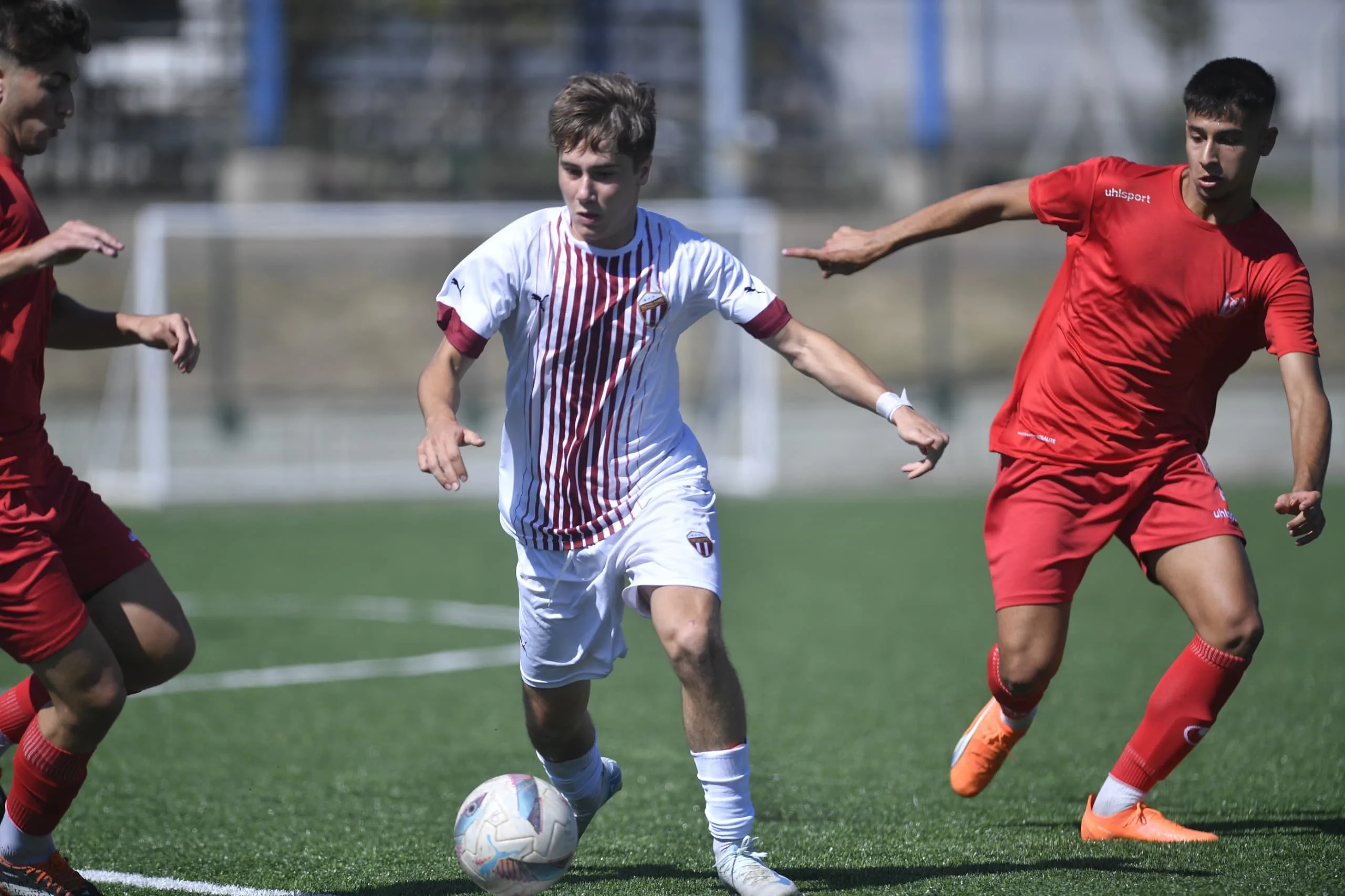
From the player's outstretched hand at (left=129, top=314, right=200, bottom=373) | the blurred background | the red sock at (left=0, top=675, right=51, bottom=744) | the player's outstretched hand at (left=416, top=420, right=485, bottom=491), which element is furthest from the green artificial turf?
the blurred background

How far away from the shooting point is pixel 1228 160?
416 centimetres

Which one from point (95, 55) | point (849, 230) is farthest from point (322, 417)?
point (849, 230)

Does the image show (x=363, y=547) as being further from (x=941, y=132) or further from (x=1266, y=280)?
(x=941, y=132)

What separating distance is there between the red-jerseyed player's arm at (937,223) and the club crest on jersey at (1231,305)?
2.03 feet

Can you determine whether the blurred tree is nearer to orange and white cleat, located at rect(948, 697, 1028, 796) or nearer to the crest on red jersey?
orange and white cleat, located at rect(948, 697, 1028, 796)

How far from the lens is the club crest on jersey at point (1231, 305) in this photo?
4305 mm

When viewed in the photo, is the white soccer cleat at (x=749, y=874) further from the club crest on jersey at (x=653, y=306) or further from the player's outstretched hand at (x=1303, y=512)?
the player's outstretched hand at (x=1303, y=512)

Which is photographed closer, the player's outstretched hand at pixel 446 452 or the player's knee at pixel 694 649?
the player's outstretched hand at pixel 446 452

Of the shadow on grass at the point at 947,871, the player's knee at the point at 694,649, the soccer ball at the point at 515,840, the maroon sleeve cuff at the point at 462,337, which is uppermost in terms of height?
the maroon sleeve cuff at the point at 462,337

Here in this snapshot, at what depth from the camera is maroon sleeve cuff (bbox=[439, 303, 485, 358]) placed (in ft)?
12.9

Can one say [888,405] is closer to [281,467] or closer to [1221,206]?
[1221,206]

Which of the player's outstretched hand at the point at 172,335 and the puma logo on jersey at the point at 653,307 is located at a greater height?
the puma logo on jersey at the point at 653,307

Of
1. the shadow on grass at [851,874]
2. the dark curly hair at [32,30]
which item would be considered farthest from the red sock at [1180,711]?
the dark curly hair at [32,30]

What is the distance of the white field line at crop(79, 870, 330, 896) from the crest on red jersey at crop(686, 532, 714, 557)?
1386 millimetres
